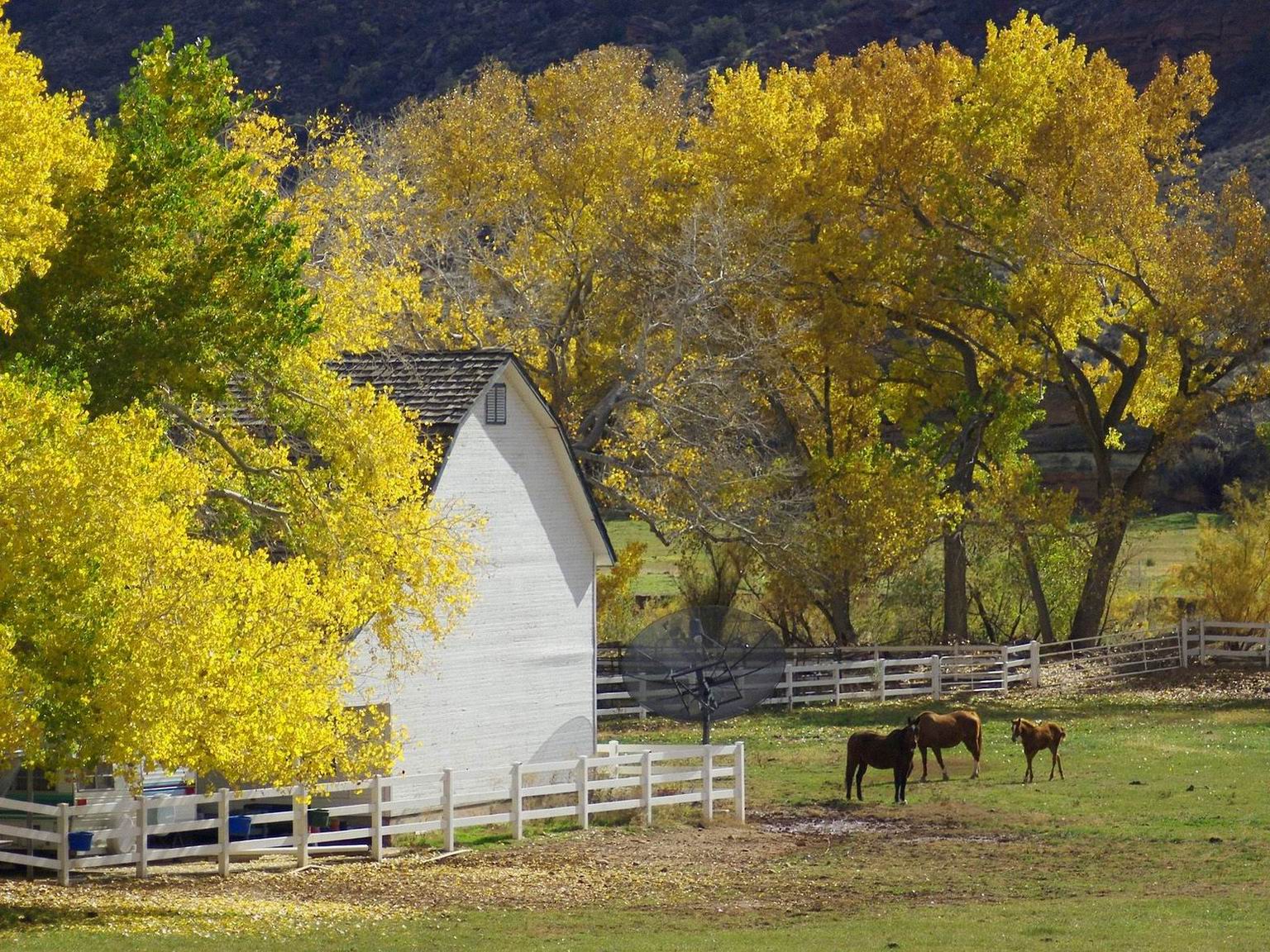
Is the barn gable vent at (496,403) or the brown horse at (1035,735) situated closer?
the barn gable vent at (496,403)

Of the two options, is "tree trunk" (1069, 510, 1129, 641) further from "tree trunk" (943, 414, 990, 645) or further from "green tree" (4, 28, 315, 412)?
"green tree" (4, 28, 315, 412)

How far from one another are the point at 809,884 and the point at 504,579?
891cm

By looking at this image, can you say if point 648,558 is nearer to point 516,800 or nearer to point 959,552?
point 959,552

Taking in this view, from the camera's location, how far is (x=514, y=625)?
2819 cm

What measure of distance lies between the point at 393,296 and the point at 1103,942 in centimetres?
1586

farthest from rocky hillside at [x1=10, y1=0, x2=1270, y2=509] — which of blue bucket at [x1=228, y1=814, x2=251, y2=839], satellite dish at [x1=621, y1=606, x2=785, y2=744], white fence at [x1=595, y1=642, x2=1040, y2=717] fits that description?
blue bucket at [x1=228, y1=814, x2=251, y2=839]

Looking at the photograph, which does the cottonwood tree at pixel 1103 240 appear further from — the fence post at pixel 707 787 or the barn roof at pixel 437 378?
the fence post at pixel 707 787

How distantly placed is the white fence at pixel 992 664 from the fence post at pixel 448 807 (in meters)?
17.0

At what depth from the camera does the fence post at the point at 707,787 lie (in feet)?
84.1

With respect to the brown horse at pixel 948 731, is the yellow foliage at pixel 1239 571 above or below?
above

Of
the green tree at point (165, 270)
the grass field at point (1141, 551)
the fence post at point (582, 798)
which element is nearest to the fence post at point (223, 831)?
the green tree at point (165, 270)

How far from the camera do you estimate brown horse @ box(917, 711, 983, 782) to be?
2894 centimetres

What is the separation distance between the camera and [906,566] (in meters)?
47.4

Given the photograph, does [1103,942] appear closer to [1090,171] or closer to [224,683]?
[224,683]
